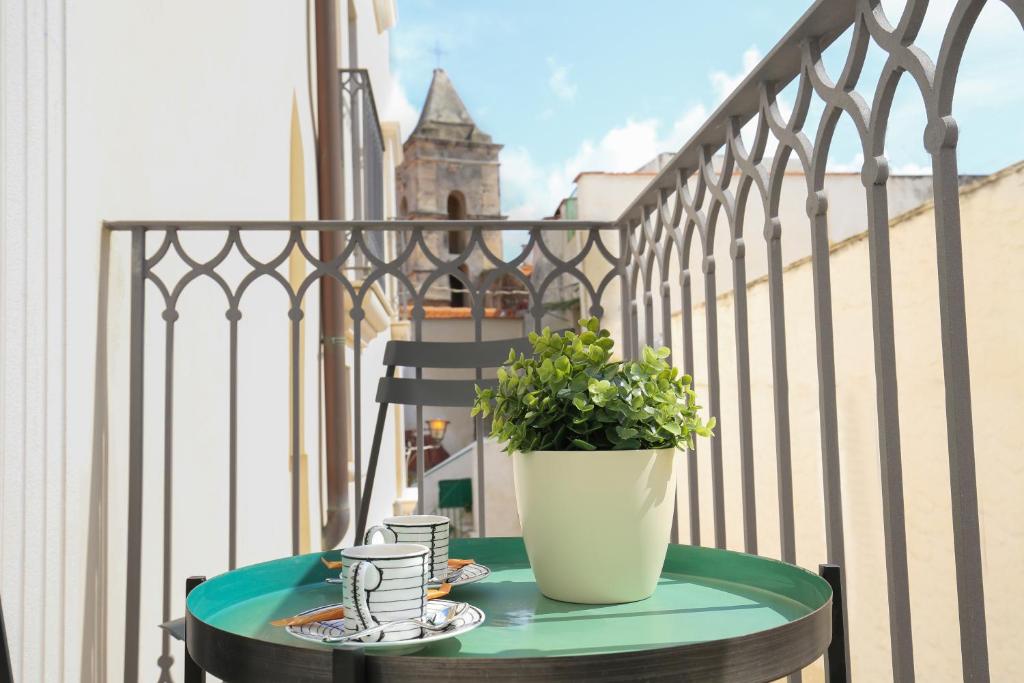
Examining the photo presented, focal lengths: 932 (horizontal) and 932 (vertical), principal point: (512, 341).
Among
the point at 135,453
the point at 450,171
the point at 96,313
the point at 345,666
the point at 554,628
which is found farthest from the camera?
the point at 450,171

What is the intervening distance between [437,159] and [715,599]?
4027cm

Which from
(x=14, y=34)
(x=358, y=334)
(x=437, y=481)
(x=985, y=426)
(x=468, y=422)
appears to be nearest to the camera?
(x=14, y=34)

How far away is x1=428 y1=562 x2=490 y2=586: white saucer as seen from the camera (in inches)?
45.6

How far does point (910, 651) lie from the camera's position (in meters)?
1.14

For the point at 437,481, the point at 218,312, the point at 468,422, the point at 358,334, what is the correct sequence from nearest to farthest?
the point at 358,334, the point at 218,312, the point at 437,481, the point at 468,422

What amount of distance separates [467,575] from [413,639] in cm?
37

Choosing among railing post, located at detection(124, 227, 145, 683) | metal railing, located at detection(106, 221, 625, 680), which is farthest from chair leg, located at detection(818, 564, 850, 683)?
railing post, located at detection(124, 227, 145, 683)

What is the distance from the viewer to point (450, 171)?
134 ft

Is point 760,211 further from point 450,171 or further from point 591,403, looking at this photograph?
point 450,171

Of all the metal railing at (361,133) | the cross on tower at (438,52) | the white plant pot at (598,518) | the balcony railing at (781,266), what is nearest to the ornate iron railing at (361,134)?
the metal railing at (361,133)

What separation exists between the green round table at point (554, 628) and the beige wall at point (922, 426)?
4.97 meters

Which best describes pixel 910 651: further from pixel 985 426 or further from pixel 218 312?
pixel 985 426

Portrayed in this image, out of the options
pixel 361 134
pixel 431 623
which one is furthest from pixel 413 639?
pixel 361 134

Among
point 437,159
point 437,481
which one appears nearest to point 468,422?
point 437,481
